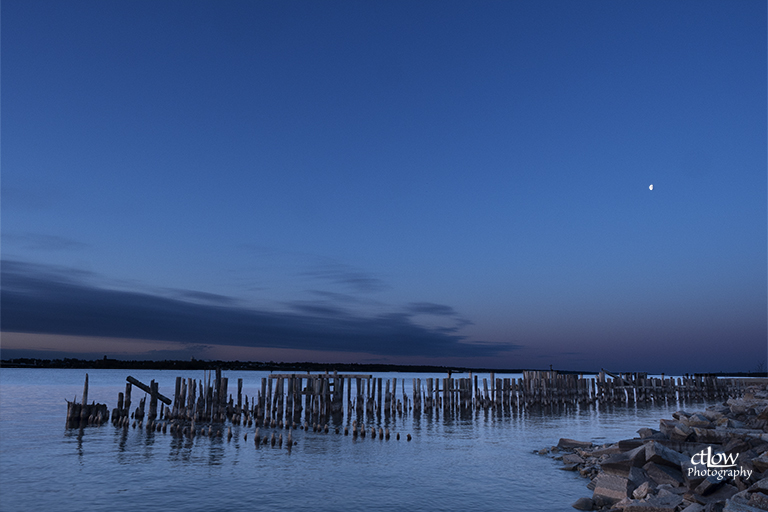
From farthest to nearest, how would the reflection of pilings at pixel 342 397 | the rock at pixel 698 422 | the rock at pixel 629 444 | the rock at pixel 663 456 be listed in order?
the reflection of pilings at pixel 342 397 → the rock at pixel 698 422 → the rock at pixel 629 444 → the rock at pixel 663 456

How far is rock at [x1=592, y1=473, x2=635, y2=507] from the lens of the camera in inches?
530

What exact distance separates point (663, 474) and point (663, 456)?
2.01 ft

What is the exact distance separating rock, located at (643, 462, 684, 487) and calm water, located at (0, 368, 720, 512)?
225 cm

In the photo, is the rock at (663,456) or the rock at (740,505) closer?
the rock at (740,505)

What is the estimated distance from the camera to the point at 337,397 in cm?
3350

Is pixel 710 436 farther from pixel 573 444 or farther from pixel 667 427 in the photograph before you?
pixel 573 444

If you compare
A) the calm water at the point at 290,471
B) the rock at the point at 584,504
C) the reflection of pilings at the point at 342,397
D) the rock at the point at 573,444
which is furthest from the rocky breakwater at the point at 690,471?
the reflection of pilings at the point at 342,397

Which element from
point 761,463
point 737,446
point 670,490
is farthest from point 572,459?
point 761,463

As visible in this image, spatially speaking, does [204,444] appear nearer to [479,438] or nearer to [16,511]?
[16,511]

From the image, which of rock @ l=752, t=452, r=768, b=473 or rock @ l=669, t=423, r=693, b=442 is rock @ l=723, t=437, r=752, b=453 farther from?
rock @ l=669, t=423, r=693, b=442

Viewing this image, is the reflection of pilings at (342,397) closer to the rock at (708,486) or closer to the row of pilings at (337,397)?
the row of pilings at (337,397)

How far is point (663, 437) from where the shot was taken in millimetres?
17078

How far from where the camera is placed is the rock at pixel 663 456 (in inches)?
555

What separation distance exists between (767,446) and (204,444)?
22.4 metres
